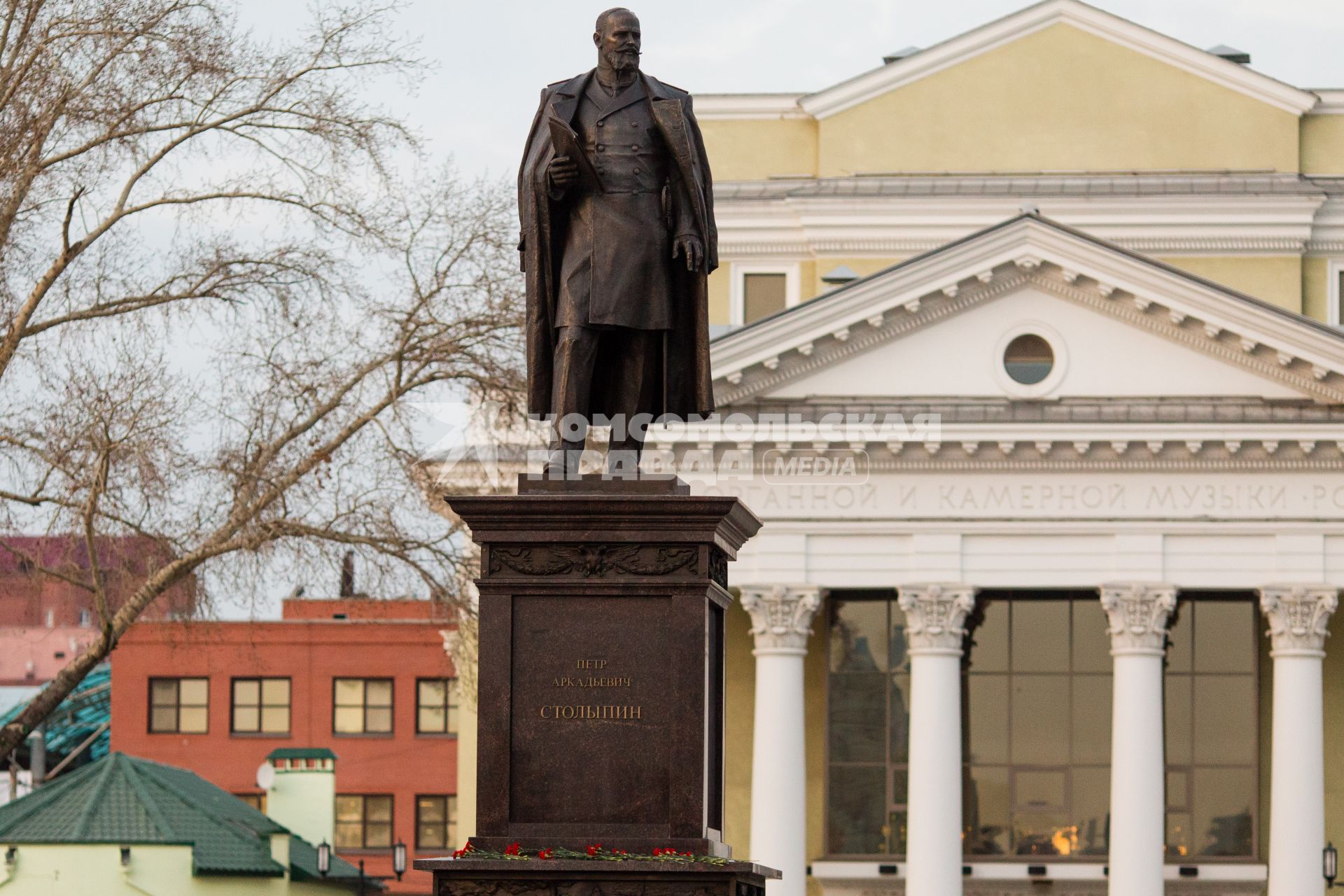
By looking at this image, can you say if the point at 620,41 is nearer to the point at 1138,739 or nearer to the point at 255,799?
the point at 1138,739

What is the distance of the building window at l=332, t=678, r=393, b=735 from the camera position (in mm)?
77938

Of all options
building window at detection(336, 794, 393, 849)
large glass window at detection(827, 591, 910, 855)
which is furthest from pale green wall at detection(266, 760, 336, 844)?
building window at detection(336, 794, 393, 849)

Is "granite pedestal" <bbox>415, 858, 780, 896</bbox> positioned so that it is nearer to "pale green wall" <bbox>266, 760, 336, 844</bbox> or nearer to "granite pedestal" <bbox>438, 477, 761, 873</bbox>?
"granite pedestal" <bbox>438, 477, 761, 873</bbox>

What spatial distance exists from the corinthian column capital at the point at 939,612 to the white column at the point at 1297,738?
4779 millimetres

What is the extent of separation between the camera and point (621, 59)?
12.7 metres

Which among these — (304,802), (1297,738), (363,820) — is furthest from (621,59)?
(363,820)

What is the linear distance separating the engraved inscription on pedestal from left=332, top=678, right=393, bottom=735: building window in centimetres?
6668

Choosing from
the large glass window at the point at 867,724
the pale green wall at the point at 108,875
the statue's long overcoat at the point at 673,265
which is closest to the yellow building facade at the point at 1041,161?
the large glass window at the point at 867,724

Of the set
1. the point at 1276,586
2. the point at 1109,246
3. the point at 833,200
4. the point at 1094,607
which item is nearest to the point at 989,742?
the point at 1094,607

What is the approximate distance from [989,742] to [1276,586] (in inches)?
227

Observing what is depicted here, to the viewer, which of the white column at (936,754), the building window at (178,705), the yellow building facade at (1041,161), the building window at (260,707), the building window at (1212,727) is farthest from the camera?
the building window at (178,705)

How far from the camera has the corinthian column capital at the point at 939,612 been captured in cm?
4419

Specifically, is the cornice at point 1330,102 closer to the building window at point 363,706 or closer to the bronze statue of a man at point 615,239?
the building window at point 363,706

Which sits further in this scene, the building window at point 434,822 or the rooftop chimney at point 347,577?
the building window at point 434,822
